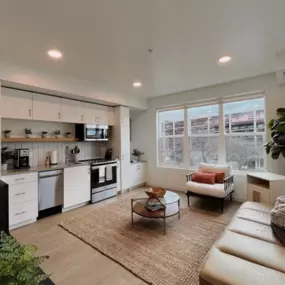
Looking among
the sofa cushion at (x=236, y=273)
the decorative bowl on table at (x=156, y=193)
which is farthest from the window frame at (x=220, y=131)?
the sofa cushion at (x=236, y=273)

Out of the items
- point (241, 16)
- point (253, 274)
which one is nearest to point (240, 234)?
point (253, 274)

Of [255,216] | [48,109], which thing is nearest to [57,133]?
[48,109]

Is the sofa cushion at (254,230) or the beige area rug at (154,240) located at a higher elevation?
the sofa cushion at (254,230)

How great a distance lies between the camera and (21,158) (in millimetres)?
3498

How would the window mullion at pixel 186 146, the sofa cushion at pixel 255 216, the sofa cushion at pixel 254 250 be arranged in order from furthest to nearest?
1. the window mullion at pixel 186 146
2. the sofa cushion at pixel 255 216
3. the sofa cushion at pixel 254 250

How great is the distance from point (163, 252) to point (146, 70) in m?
2.79

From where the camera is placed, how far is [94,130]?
4500 millimetres

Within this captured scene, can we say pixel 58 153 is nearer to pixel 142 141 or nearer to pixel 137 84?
pixel 137 84

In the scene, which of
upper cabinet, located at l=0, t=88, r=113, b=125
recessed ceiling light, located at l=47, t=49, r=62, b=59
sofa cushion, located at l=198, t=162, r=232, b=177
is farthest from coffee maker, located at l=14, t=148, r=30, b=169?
sofa cushion, located at l=198, t=162, r=232, b=177

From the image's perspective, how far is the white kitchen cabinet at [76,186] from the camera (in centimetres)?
370

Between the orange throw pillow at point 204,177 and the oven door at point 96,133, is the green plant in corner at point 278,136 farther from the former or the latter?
the oven door at point 96,133

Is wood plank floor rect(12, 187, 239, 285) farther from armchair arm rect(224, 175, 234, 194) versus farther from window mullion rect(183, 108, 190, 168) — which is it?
window mullion rect(183, 108, 190, 168)

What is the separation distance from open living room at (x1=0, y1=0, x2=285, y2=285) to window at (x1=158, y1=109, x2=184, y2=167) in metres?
0.04

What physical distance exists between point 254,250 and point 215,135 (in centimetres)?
318
